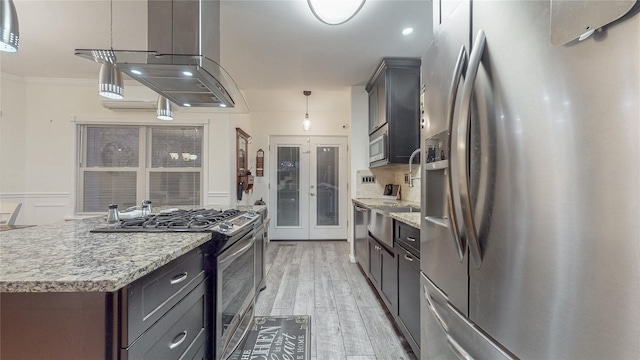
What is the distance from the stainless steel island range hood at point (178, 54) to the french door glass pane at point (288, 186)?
3357mm

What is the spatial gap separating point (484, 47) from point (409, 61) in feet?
8.19

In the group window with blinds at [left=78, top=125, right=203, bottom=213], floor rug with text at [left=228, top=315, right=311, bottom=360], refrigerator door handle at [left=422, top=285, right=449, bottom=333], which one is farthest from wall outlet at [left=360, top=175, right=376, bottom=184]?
refrigerator door handle at [left=422, top=285, right=449, bottom=333]

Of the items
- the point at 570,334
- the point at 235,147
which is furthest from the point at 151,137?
the point at 570,334

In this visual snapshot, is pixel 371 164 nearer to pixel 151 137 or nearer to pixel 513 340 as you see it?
pixel 513 340

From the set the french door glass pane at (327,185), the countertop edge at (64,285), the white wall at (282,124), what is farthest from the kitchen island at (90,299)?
the french door glass pane at (327,185)

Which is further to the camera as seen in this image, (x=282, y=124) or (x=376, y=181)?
(x=282, y=124)

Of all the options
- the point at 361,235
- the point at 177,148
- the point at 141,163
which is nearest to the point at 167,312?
the point at 361,235

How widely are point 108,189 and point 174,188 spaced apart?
963 mm

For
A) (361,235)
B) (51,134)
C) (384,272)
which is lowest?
(384,272)

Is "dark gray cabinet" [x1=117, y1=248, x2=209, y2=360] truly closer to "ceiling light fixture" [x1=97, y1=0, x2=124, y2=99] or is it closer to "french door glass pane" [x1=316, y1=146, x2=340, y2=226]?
"ceiling light fixture" [x1=97, y1=0, x2=124, y2=99]

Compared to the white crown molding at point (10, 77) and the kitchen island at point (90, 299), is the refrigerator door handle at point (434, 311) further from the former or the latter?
the white crown molding at point (10, 77)

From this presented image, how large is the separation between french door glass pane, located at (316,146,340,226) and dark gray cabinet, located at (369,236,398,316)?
2.51 metres

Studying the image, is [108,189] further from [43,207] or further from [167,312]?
[167,312]

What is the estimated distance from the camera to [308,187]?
5266 millimetres
